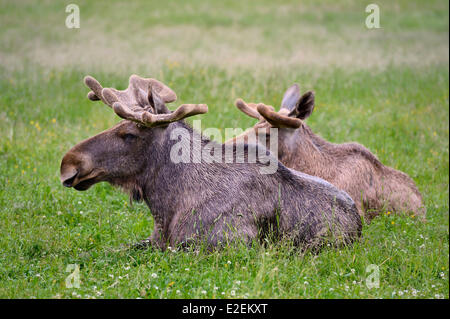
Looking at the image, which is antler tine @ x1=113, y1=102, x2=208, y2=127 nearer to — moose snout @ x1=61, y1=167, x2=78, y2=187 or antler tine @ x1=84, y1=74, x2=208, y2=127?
antler tine @ x1=84, y1=74, x2=208, y2=127

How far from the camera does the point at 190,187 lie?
21.6 feet

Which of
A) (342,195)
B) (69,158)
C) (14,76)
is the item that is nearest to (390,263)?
(342,195)

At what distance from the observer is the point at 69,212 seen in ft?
26.0

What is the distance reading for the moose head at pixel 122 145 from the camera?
20.5 ft

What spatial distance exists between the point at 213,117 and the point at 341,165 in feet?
12.8

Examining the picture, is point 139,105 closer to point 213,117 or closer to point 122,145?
point 122,145

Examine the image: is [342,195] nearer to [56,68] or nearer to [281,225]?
[281,225]

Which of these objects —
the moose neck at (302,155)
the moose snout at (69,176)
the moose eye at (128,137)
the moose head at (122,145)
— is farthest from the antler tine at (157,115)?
the moose neck at (302,155)

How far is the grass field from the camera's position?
596cm

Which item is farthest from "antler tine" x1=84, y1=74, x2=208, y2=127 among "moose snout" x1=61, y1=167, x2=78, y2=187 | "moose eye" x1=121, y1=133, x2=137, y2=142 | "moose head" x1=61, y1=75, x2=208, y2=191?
"moose snout" x1=61, y1=167, x2=78, y2=187

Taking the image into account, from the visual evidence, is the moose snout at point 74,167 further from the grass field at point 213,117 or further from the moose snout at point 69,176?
the grass field at point 213,117

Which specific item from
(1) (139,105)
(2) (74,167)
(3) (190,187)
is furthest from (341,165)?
(2) (74,167)

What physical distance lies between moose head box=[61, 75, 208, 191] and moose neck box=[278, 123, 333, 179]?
2.29 m

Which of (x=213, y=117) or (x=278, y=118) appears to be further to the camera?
(x=213, y=117)
